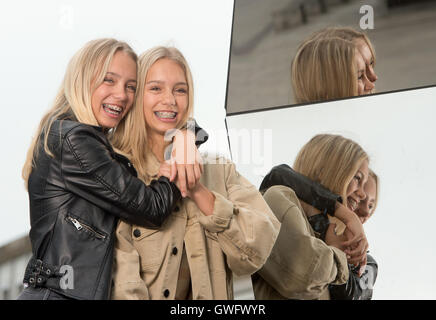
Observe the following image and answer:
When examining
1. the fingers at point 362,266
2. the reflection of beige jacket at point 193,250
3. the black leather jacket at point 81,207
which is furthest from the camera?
the fingers at point 362,266

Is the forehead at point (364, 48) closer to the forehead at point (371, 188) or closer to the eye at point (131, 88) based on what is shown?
the forehead at point (371, 188)

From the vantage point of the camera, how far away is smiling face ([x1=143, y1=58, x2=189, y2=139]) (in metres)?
1.99

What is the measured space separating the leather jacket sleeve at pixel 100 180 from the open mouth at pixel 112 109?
6.1 inches

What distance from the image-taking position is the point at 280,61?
2885mm

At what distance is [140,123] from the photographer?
1.98 m

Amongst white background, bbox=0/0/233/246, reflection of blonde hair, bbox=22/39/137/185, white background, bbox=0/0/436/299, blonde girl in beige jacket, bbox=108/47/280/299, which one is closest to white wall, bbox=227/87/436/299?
white background, bbox=0/0/436/299

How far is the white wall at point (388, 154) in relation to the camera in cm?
266

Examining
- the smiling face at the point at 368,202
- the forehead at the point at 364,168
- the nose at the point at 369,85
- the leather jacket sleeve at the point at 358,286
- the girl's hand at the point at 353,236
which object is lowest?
the leather jacket sleeve at the point at 358,286

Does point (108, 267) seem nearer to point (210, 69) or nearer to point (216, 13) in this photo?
point (210, 69)

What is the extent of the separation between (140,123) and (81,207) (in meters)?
0.38

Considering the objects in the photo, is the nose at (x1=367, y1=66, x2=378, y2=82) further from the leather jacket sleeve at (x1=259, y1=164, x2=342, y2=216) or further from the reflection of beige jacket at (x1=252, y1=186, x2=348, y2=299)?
the reflection of beige jacket at (x1=252, y1=186, x2=348, y2=299)

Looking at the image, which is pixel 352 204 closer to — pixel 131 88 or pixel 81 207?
pixel 131 88

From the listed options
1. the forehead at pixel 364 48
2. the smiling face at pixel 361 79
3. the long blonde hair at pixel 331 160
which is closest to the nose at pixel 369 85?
the smiling face at pixel 361 79

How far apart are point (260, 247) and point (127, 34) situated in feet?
3.07
